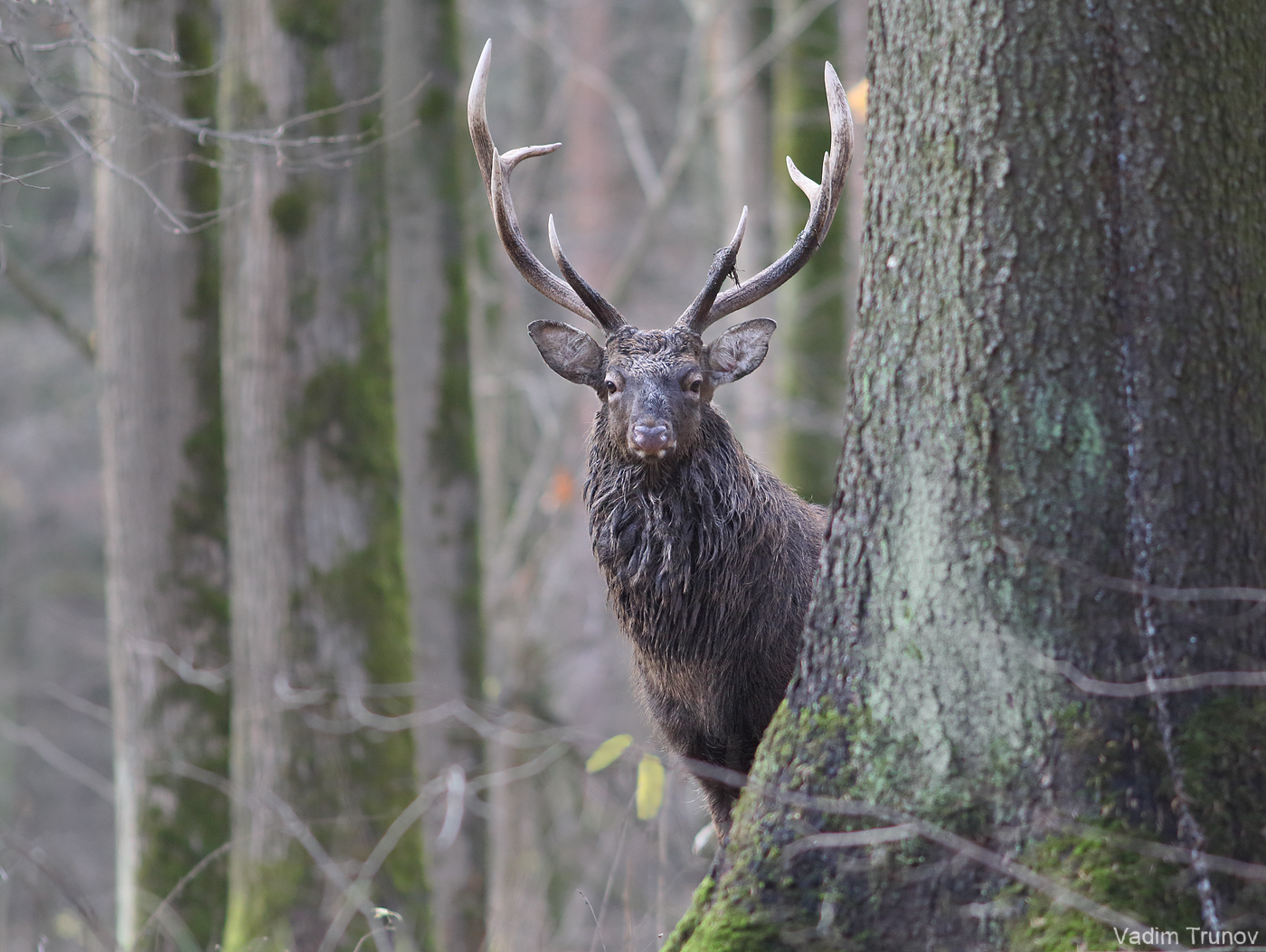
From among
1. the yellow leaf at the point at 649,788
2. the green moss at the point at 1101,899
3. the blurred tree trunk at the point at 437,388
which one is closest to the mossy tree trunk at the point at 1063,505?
the green moss at the point at 1101,899

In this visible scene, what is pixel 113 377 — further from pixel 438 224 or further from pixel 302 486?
pixel 438 224

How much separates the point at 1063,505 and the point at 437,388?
7275 millimetres

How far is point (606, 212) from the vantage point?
17578mm

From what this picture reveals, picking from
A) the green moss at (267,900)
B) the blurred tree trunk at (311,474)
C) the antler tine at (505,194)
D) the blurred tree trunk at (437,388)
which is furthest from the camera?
the blurred tree trunk at (437,388)

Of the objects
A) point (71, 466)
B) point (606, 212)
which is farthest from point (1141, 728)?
point (71, 466)

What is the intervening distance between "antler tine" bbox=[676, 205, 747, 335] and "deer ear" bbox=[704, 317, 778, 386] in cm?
12

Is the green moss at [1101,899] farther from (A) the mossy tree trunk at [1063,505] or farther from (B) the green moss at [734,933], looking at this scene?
(B) the green moss at [734,933]

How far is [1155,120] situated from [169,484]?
239 inches

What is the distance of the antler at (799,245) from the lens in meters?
4.58

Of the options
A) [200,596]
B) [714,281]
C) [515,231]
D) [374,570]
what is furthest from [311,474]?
[714,281]

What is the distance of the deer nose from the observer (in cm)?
435

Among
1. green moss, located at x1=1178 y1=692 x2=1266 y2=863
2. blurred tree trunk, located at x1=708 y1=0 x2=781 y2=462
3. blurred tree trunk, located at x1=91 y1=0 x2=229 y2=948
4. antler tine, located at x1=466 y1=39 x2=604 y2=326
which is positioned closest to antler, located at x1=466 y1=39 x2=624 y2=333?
antler tine, located at x1=466 y1=39 x2=604 y2=326

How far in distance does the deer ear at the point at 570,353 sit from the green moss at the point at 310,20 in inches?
122

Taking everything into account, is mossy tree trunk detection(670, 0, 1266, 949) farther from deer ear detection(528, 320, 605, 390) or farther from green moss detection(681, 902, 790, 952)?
deer ear detection(528, 320, 605, 390)
